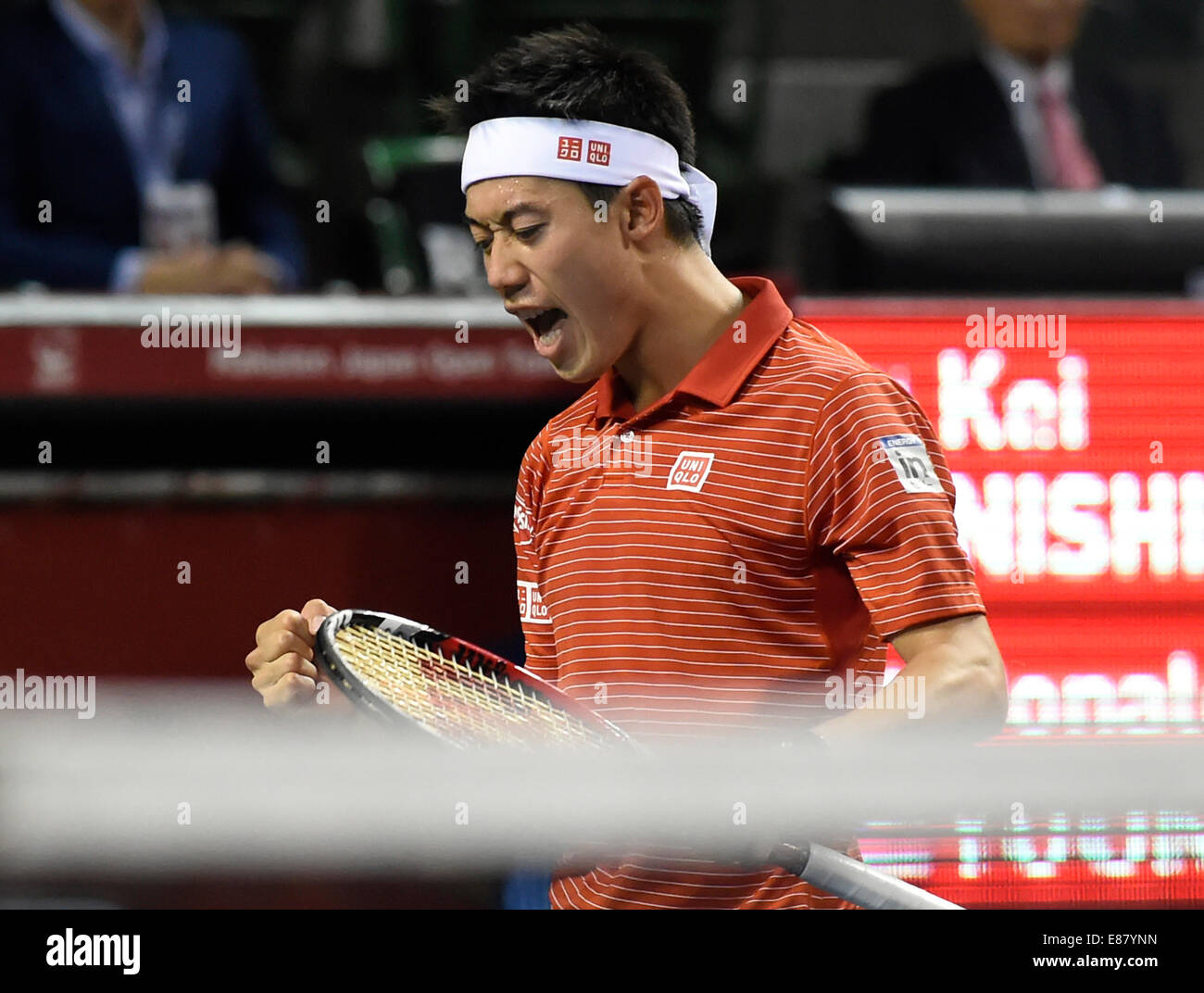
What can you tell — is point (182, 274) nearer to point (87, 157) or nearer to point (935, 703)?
point (87, 157)

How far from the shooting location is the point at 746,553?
1.35 metres

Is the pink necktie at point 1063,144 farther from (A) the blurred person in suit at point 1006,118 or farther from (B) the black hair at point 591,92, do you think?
(B) the black hair at point 591,92

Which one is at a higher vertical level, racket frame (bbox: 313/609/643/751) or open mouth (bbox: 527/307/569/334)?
open mouth (bbox: 527/307/569/334)

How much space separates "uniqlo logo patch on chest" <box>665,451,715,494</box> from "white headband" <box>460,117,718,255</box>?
216mm

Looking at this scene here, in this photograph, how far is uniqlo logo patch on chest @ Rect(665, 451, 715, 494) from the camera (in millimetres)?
1375

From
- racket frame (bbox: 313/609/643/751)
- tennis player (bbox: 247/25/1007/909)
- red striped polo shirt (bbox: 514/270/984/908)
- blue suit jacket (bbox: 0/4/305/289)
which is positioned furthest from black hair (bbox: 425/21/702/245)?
blue suit jacket (bbox: 0/4/305/289)

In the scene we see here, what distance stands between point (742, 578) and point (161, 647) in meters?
1.07

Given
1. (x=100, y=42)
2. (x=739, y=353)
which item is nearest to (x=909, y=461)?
(x=739, y=353)

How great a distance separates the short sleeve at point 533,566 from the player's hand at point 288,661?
20 cm

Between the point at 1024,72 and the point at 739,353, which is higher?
the point at 1024,72

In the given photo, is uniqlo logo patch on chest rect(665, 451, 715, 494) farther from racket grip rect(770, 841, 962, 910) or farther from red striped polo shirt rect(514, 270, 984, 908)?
racket grip rect(770, 841, 962, 910)

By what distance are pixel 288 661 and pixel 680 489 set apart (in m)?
0.31

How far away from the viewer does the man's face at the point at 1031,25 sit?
280cm

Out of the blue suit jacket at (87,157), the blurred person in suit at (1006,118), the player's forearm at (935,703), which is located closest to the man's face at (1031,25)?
the blurred person in suit at (1006,118)
